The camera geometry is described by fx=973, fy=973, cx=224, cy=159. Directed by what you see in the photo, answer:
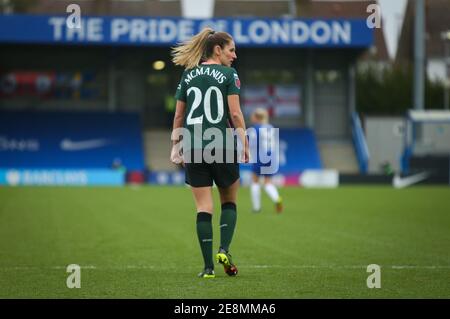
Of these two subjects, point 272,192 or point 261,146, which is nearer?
point 272,192

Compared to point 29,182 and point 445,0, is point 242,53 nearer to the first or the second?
point 29,182

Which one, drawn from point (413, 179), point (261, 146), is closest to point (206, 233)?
point (261, 146)

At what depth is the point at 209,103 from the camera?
9.07 metres

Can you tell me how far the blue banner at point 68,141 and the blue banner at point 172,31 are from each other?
452 centimetres

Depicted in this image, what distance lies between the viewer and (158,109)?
4869 cm

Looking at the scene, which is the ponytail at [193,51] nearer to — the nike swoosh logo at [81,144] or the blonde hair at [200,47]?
the blonde hair at [200,47]

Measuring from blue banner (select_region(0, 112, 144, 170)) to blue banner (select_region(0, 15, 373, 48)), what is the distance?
452cm

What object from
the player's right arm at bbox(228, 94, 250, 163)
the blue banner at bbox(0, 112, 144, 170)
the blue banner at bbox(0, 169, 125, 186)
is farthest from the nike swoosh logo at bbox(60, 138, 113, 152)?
the player's right arm at bbox(228, 94, 250, 163)

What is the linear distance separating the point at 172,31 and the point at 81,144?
6916 millimetres

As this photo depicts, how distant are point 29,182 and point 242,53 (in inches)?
558

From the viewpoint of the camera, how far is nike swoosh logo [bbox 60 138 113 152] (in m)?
44.5

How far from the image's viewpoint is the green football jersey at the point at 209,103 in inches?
356

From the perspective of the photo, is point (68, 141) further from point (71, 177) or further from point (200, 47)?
point (200, 47)

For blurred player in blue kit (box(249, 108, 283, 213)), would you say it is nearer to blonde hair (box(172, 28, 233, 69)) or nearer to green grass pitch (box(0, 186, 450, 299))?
green grass pitch (box(0, 186, 450, 299))
